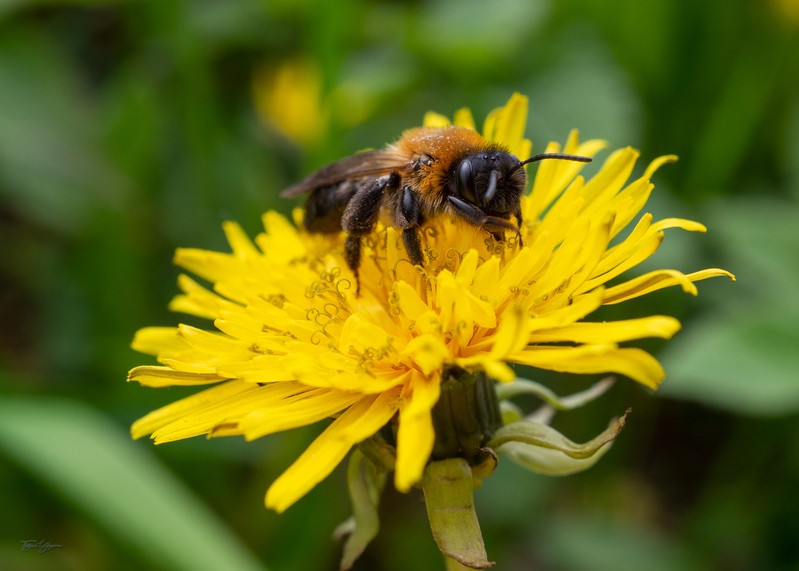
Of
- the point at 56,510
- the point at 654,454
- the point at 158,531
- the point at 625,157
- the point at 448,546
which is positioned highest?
the point at 625,157

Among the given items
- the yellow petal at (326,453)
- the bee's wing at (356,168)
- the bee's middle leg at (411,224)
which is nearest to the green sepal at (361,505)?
the yellow petal at (326,453)

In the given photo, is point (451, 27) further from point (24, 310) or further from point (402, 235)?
point (24, 310)

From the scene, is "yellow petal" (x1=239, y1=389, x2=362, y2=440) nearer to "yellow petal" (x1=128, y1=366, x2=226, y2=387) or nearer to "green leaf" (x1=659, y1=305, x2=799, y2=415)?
"yellow petal" (x1=128, y1=366, x2=226, y2=387)

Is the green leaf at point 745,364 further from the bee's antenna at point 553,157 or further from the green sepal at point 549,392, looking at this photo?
the bee's antenna at point 553,157

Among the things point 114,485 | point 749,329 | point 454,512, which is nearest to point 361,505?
point 454,512

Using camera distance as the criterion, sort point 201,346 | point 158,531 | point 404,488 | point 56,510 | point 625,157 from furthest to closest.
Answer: point 56,510, point 158,531, point 625,157, point 201,346, point 404,488

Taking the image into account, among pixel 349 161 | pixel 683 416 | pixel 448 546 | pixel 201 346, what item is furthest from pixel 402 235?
pixel 683 416
